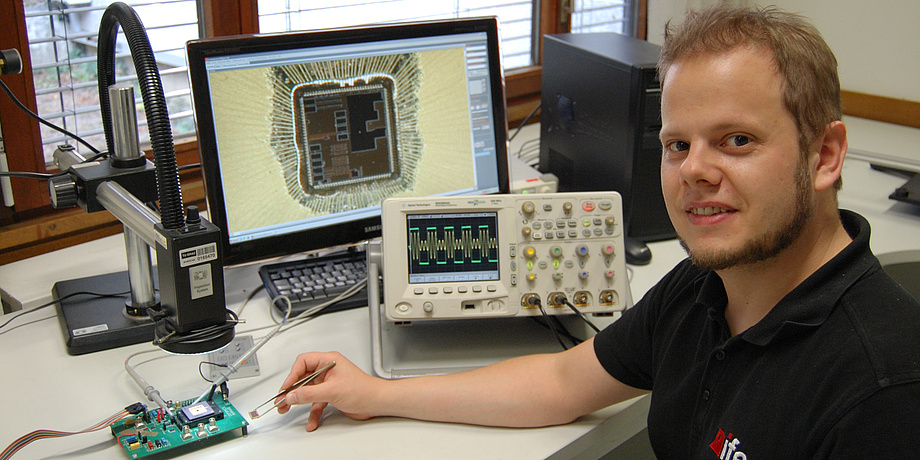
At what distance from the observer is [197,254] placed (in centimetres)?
90

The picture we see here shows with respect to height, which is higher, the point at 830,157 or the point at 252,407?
the point at 830,157

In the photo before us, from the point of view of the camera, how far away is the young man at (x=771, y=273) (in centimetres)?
81

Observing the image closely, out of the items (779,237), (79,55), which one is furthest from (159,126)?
(79,55)

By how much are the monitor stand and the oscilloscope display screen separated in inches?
18.6

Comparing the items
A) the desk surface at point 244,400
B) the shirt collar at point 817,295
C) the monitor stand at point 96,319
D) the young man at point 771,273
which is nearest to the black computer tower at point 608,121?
the desk surface at point 244,400

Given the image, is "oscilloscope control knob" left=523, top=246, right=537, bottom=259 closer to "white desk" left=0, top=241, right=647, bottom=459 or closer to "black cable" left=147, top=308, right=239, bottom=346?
"white desk" left=0, top=241, right=647, bottom=459

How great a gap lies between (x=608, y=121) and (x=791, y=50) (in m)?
0.86

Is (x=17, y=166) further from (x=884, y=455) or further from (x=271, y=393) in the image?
(x=884, y=455)

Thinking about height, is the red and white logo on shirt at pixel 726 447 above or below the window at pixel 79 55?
below

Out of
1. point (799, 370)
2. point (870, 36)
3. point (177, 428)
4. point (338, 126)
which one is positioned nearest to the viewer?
point (799, 370)

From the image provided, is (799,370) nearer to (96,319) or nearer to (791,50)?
(791,50)

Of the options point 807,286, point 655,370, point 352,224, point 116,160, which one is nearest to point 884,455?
point 807,286

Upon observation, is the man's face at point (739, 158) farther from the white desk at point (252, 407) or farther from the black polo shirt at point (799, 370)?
the white desk at point (252, 407)

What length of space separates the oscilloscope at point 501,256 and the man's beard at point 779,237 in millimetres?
371
